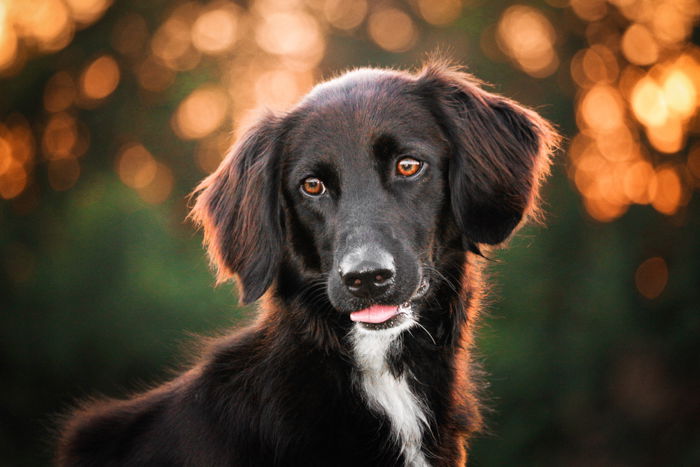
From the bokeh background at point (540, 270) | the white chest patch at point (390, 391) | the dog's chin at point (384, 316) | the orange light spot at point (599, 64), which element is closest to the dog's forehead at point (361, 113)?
the dog's chin at point (384, 316)

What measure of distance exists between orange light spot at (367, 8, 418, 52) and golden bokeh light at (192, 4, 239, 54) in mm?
3930

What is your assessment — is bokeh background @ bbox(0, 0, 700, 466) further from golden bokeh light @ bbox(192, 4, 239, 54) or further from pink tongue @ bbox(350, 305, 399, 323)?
pink tongue @ bbox(350, 305, 399, 323)

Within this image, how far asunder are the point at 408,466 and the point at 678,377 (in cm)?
1447

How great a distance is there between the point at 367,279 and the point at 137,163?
17427mm

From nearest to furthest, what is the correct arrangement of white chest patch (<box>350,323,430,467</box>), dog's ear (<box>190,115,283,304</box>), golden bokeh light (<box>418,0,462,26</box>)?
white chest patch (<box>350,323,430,467</box>) → dog's ear (<box>190,115,283,304</box>) → golden bokeh light (<box>418,0,462,26</box>)

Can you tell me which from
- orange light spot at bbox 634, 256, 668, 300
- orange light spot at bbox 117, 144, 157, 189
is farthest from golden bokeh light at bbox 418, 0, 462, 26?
orange light spot at bbox 117, 144, 157, 189

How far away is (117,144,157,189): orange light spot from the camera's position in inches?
776

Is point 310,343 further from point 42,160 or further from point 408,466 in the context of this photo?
point 42,160

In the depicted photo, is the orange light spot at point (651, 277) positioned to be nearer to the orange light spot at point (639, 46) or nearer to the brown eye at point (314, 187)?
the orange light spot at point (639, 46)

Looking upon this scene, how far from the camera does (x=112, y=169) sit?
765 inches

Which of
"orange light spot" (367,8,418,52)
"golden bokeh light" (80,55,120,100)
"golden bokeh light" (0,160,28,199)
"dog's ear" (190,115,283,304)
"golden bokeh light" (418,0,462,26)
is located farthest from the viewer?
"golden bokeh light" (80,55,120,100)

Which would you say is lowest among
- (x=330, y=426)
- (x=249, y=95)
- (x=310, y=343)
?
(x=330, y=426)

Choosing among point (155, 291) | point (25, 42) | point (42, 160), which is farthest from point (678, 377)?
point (25, 42)

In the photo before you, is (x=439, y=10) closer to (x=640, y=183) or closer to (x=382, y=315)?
(x=640, y=183)
